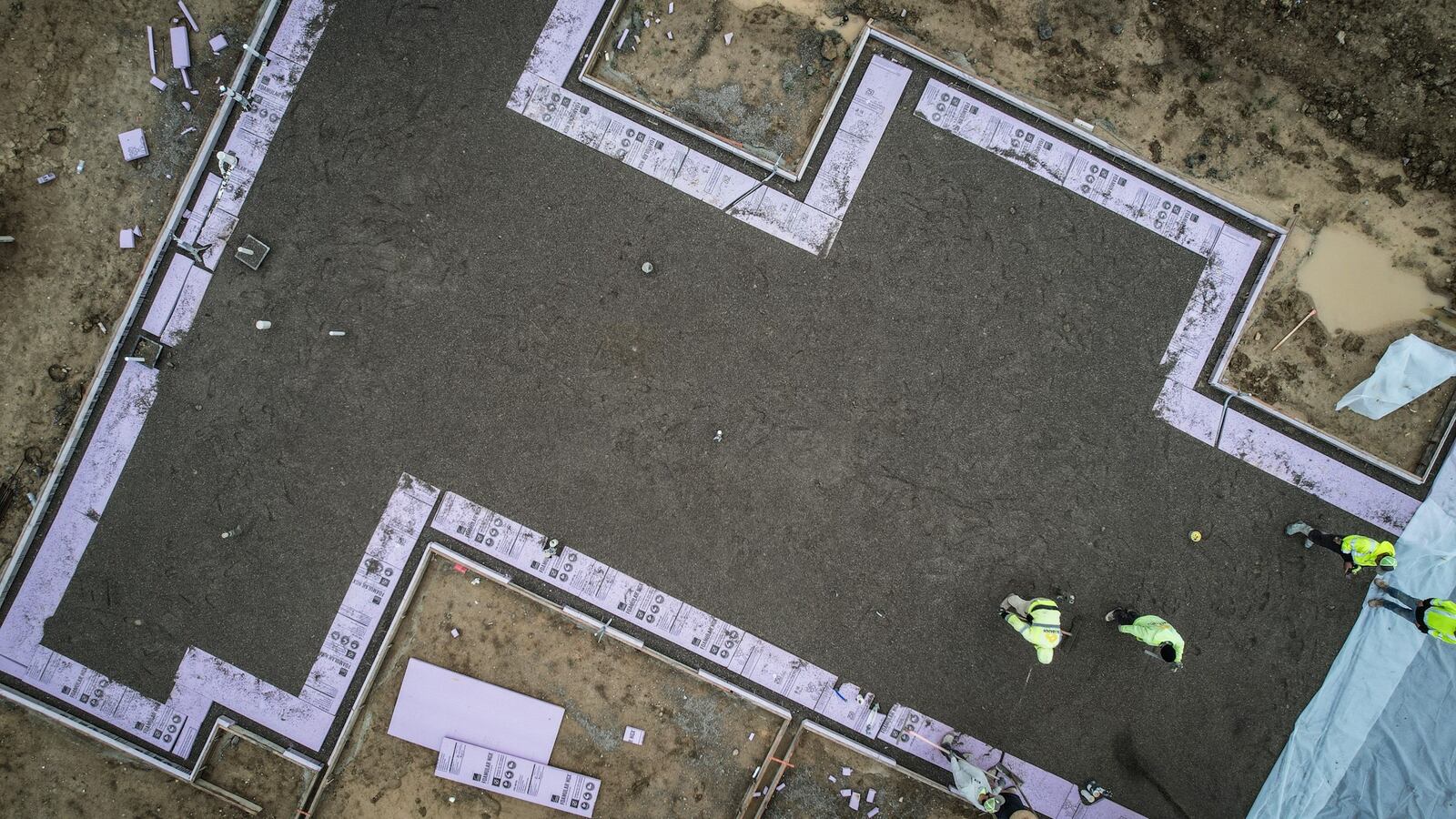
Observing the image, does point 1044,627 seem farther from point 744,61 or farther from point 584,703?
point 744,61

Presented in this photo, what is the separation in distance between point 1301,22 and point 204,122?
36.4ft

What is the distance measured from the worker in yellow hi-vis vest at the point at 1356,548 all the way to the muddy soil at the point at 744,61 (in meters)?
6.27

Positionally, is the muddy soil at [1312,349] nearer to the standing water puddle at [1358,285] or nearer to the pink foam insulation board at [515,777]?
the standing water puddle at [1358,285]

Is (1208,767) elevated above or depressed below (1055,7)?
below

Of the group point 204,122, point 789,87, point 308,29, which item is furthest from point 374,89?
point 789,87

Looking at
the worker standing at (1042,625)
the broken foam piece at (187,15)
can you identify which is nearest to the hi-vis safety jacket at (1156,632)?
the worker standing at (1042,625)

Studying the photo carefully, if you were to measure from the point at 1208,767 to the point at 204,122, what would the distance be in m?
12.0

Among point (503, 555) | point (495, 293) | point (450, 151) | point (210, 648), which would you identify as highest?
point (450, 151)

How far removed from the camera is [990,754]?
8.21 m

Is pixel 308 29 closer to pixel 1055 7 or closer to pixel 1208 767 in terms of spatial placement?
pixel 1055 7

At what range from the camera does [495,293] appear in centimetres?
818

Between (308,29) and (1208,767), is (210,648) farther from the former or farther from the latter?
(1208,767)

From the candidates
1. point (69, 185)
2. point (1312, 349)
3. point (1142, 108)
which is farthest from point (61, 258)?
point (1312, 349)

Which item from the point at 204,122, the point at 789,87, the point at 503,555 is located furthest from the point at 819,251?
the point at 204,122
